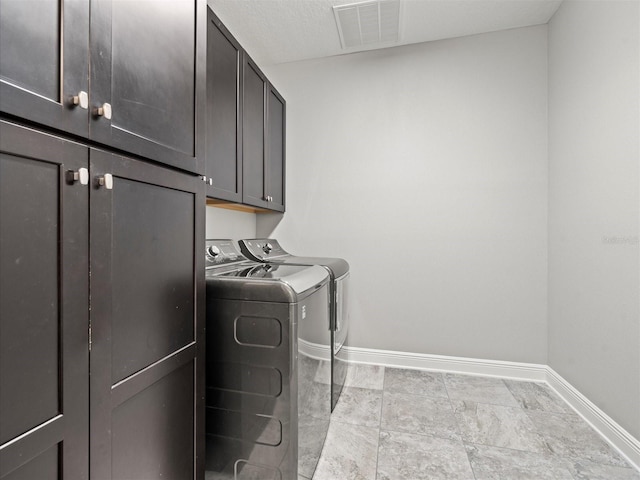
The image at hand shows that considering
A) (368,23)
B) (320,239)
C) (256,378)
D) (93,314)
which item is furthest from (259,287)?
(368,23)

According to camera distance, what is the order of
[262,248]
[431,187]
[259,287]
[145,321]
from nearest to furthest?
1. [145,321]
2. [259,287]
3. [262,248]
4. [431,187]

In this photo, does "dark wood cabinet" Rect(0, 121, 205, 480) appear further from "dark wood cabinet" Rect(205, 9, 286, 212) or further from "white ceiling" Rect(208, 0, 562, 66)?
"white ceiling" Rect(208, 0, 562, 66)

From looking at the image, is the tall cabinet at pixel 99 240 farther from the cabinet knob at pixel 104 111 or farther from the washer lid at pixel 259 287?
the washer lid at pixel 259 287

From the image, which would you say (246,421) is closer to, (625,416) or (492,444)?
(492,444)

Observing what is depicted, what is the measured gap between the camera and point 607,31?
1738 millimetres

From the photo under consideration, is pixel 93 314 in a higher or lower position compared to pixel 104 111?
lower

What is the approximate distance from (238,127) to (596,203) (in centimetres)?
210

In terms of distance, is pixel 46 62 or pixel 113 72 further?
pixel 113 72

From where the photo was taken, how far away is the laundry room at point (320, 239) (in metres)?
0.68

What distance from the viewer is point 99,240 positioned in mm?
761

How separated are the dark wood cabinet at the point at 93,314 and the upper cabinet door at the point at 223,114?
25.0 inches

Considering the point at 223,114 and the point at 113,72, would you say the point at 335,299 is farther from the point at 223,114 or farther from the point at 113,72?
the point at 113,72

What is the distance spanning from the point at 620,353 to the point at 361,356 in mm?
1650

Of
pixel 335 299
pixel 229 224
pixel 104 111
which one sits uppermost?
pixel 104 111
